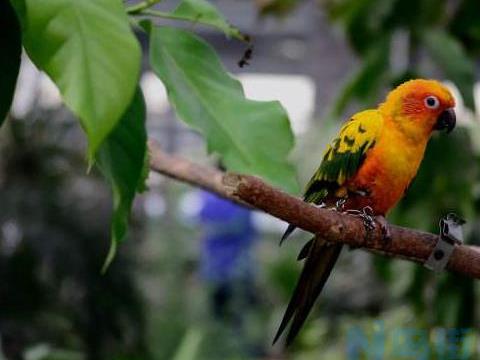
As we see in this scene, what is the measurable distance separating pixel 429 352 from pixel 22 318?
1347 millimetres

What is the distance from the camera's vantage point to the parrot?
55 cm

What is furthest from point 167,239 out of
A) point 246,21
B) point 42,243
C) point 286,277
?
point 246,21

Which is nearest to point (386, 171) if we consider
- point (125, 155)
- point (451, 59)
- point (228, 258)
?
point (125, 155)

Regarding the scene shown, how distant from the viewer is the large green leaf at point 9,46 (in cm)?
42

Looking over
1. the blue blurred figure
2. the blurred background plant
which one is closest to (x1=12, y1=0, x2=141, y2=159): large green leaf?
the blurred background plant

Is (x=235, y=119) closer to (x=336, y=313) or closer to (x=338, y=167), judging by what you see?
(x=338, y=167)

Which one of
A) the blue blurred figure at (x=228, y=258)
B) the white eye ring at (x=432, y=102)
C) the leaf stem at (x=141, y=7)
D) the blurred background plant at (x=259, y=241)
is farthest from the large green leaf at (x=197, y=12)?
the blue blurred figure at (x=228, y=258)

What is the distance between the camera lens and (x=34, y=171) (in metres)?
2.63

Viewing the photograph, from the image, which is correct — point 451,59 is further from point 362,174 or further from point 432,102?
Answer: point 432,102

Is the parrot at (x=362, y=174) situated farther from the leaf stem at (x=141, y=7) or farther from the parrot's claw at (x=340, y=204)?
the leaf stem at (x=141, y=7)

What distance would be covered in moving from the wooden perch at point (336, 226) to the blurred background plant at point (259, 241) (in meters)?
0.42

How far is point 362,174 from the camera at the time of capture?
628 mm

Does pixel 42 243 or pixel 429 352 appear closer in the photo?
pixel 429 352

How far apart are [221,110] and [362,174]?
186 mm
